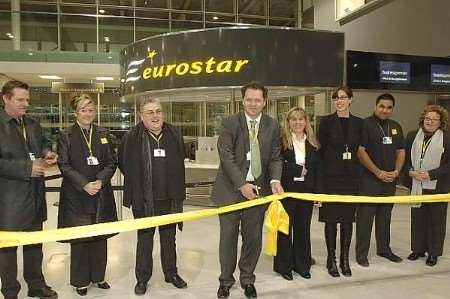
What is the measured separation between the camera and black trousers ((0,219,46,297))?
303 cm

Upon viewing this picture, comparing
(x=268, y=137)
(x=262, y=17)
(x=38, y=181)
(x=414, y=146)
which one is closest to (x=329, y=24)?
(x=262, y=17)

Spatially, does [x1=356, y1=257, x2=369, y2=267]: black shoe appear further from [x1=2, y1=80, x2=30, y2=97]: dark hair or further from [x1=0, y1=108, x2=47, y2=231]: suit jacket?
[x1=2, y1=80, x2=30, y2=97]: dark hair

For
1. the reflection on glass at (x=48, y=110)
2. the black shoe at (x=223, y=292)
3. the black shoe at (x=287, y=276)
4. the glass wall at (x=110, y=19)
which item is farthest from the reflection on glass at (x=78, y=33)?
the black shoe at (x=223, y=292)

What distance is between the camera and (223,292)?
321 centimetres

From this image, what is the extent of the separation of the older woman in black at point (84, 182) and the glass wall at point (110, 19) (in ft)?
38.3

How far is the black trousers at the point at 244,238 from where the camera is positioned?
10.6ft

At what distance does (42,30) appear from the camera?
14.4 m

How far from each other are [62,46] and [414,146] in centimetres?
1291

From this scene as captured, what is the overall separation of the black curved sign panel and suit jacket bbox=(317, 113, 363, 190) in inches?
120

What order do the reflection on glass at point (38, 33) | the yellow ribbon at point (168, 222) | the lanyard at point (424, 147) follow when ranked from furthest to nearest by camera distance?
the reflection on glass at point (38, 33) < the lanyard at point (424, 147) < the yellow ribbon at point (168, 222)

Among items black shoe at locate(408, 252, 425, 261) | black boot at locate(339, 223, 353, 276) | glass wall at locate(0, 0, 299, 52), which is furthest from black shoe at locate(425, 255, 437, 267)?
glass wall at locate(0, 0, 299, 52)

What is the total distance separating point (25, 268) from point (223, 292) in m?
1.48

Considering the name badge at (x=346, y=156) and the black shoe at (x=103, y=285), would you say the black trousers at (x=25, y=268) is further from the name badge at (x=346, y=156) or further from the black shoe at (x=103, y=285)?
the name badge at (x=346, y=156)

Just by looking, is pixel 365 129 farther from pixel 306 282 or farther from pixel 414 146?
pixel 306 282
